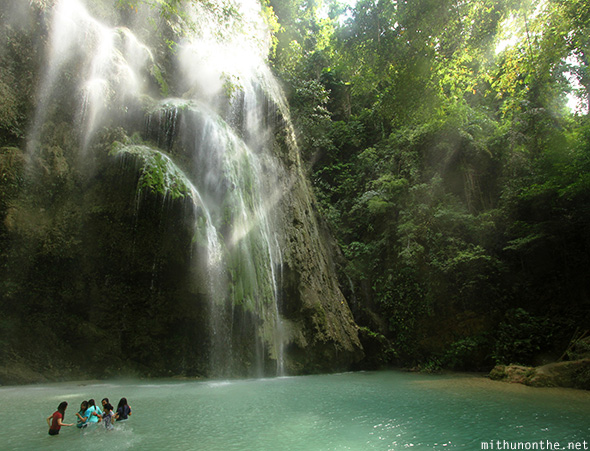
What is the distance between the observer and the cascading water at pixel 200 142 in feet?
31.3

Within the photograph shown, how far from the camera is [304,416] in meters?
5.29

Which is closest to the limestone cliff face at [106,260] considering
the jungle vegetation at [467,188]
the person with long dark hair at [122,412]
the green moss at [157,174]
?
the green moss at [157,174]

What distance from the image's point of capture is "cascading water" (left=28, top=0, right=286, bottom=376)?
9.55 metres

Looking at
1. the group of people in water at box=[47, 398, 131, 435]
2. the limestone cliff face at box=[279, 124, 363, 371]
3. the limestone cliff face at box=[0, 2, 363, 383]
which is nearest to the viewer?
the group of people in water at box=[47, 398, 131, 435]

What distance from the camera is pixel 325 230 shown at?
1555 centimetres

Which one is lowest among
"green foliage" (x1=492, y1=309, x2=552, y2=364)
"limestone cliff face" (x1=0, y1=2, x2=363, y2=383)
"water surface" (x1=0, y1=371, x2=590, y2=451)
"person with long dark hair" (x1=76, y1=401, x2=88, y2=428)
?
"water surface" (x1=0, y1=371, x2=590, y2=451)

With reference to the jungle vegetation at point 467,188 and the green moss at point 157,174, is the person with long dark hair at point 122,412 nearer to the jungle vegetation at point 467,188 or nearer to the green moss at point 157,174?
the green moss at point 157,174

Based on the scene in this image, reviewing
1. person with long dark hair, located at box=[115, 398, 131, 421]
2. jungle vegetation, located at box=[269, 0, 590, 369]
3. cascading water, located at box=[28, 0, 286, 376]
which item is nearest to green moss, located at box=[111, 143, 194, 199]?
cascading water, located at box=[28, 0, 286, 376]

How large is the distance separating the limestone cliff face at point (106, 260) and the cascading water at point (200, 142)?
2.4 inches

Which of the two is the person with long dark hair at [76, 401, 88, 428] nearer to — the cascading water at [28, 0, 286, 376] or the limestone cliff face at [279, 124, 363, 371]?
the cascading water at [28, 0, 286, 376]

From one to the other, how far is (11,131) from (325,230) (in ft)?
36.5

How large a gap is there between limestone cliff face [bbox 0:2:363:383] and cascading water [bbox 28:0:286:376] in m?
0.06

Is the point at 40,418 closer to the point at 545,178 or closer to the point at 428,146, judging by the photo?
the point at 545,178

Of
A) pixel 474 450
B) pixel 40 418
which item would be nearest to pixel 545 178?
pixel 474 450
